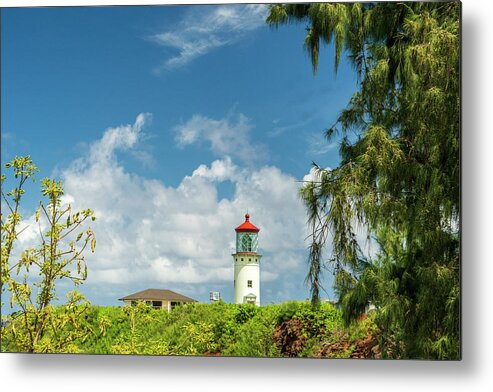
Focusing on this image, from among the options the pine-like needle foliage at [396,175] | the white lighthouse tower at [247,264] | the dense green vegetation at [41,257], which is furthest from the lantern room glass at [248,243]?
the dense green vegetation at [41,257]

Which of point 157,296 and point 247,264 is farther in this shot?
point 157,296

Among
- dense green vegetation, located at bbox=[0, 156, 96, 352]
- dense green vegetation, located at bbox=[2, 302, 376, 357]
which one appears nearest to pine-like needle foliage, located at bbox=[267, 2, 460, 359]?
dense green vegetation, located at bbox=[2, 302, 376, 357]

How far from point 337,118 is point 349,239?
0.63m

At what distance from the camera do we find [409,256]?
12.6ft

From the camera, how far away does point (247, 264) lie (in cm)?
387

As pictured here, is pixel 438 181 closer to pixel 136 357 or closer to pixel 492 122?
pixel 492 122

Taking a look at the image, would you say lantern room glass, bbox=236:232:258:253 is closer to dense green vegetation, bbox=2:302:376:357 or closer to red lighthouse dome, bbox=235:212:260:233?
red lighthouse dome, bbox=235:212:260:233

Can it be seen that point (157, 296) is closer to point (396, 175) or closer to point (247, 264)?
point (247, 264)

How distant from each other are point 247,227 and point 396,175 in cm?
81

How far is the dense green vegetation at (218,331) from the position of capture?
3902 mm

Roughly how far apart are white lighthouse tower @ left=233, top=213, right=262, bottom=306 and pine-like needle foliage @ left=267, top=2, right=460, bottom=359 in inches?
11.3

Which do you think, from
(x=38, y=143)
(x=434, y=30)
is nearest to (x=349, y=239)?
(x=434, y=30)

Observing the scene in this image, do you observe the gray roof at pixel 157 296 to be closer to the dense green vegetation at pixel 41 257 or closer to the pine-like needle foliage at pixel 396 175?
the dense green vegetation at pixel 41 257

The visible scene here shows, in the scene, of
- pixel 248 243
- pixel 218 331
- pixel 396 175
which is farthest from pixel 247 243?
pixel 396 175
